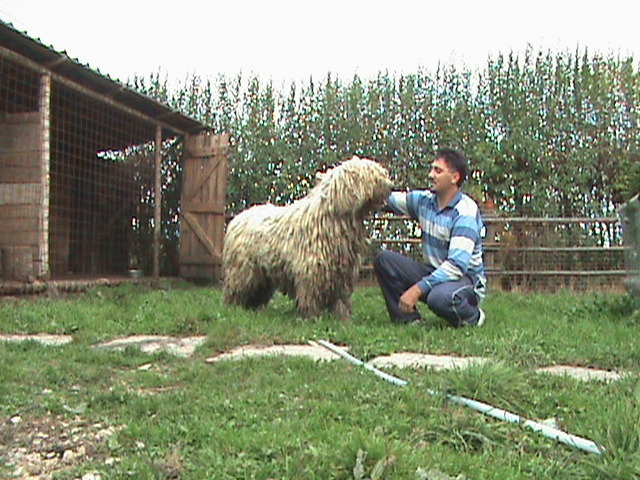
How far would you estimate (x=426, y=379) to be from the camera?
271 cm

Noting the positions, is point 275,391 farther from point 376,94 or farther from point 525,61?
point 525,61

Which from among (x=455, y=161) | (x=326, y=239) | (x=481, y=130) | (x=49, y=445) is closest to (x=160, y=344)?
(x=326, y=239)

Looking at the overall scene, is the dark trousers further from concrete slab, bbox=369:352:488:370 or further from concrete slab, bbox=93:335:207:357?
concrete slab, bbox=93:335:207:357

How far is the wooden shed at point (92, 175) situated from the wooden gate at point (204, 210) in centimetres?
2

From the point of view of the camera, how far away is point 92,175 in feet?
36.0

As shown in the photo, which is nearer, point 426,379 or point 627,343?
point 426,379

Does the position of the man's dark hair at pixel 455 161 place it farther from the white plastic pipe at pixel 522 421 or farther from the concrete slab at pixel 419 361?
the white plastic pipe at pixel 522 421

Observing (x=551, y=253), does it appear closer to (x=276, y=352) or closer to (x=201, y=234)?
(x=201, y=234)

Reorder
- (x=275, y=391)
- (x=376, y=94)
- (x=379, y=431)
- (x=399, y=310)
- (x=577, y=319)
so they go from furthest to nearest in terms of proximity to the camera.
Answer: (x=376, y=94), (x=577, y=319), (x=399, y=310), (x=275, y=391), (x=379, y=431)

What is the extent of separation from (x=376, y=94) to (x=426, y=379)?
823cm

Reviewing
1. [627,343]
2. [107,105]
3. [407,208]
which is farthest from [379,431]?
[107,105]

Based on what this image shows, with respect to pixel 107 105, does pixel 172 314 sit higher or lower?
lower

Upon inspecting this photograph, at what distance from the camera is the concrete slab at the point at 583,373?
2.87 metres

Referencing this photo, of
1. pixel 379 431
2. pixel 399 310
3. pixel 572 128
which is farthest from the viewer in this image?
pixel 572 128
